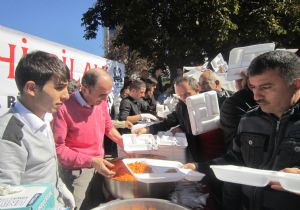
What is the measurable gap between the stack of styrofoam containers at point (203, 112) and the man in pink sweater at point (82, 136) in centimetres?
66

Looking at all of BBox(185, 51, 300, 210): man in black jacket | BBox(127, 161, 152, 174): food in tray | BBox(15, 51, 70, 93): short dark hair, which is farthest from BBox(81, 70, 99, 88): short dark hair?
BBox(185, 51, 300, 210): man in black jacket

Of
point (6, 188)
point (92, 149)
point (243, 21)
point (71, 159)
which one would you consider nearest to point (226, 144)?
point (92, 149)

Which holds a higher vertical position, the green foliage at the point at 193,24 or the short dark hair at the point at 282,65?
the green foliage at the point at 193,24

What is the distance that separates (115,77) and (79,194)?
13.7ft

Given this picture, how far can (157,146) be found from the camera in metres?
2.28

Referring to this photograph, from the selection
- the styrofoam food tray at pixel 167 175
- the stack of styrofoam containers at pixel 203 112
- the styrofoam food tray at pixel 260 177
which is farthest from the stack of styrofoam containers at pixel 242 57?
the styrofoam food tray at pixel 260 177

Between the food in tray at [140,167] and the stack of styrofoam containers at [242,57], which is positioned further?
the stack of styrofoam containers at [242,57]

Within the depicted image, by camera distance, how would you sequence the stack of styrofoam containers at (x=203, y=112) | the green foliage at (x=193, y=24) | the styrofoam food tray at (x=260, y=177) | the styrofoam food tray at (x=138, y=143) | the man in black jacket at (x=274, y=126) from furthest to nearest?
the green foliage at (x=193, y=24) < the stack of styrofoam containers at (x=203, y=112) < the styrofoam food tray at (x=138, y=143) < the man in black jacket at (x=274, y=126) < the styrofoam food tray at (x=260, y=177)

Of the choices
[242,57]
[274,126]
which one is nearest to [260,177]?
[274,126]

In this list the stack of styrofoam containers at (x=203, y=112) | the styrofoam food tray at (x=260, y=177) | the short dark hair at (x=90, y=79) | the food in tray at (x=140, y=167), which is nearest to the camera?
the styrofoam food tray at (x=260, y=177)

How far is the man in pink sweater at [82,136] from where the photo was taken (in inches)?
73.9

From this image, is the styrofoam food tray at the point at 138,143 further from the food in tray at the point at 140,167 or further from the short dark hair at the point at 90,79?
the short dark hair at the point at 90,79

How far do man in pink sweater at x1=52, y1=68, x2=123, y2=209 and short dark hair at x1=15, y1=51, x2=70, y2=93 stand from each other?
0.63m

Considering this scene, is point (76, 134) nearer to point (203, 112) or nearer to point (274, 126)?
point (203, 112)
